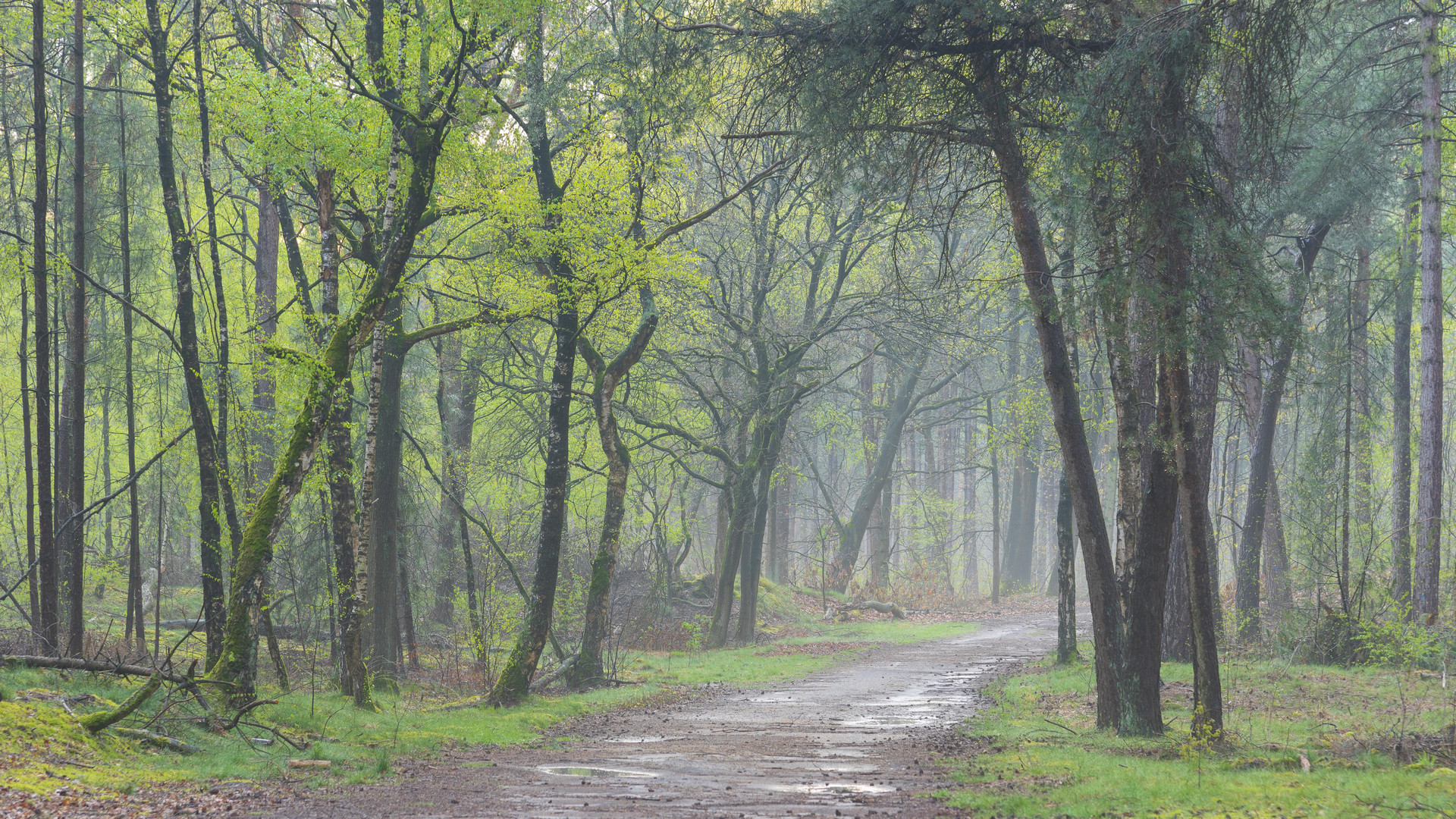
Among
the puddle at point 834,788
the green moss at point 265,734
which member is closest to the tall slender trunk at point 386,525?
the green moss at point 265,734

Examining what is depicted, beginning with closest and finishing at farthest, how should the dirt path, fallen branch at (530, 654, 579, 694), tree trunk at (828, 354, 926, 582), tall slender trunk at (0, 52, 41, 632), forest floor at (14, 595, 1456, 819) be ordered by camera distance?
forest floor at (14, 595, 1456, 819) < the dirt path < tall slender trunk at (0, 52, 41, 632) < fallen branch at (530, 654, 579, 694) < tree trunk at (828, 354, 926, 582)

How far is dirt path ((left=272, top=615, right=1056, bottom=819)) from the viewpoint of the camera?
6457 mm

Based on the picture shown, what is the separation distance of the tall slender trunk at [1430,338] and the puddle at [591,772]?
1168cm

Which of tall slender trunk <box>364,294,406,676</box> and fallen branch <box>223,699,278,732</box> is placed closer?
fallen branch <box>223,699,278,732</box>

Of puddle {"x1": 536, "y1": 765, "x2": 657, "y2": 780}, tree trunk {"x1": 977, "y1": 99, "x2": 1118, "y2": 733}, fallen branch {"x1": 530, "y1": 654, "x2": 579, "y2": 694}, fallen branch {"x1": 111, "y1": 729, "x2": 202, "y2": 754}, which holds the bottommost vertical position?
fallen branch {"x1": 530, "y1": 654, "x2": 579, "y2": 694}

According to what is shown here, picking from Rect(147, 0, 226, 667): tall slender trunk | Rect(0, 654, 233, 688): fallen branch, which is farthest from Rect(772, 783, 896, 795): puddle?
Rect(147, 0, 226, 667): tall slender trunk

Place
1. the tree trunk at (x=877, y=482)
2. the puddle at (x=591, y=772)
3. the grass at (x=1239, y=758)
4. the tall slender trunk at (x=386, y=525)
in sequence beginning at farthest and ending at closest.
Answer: the tree trunk at (x=877, y=482)
the tall slender trunk at (x=386, y=525)
the puddle at (x=591, y=772)
the grass at (x=1239, y=758)

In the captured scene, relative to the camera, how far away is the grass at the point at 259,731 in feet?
21.7

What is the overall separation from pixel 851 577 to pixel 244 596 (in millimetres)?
24892

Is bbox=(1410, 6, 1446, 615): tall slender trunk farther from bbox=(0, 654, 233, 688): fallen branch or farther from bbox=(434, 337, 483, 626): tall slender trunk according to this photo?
bbox=(0, 654, 233, 688): fallen branch

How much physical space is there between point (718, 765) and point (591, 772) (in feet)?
3.74

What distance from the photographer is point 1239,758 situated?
740 centimetres

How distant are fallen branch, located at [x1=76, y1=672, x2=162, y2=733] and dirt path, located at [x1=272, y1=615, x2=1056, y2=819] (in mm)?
1744

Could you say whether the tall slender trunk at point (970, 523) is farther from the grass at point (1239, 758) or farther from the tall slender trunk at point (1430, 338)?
the grass at point (1239, 758)
